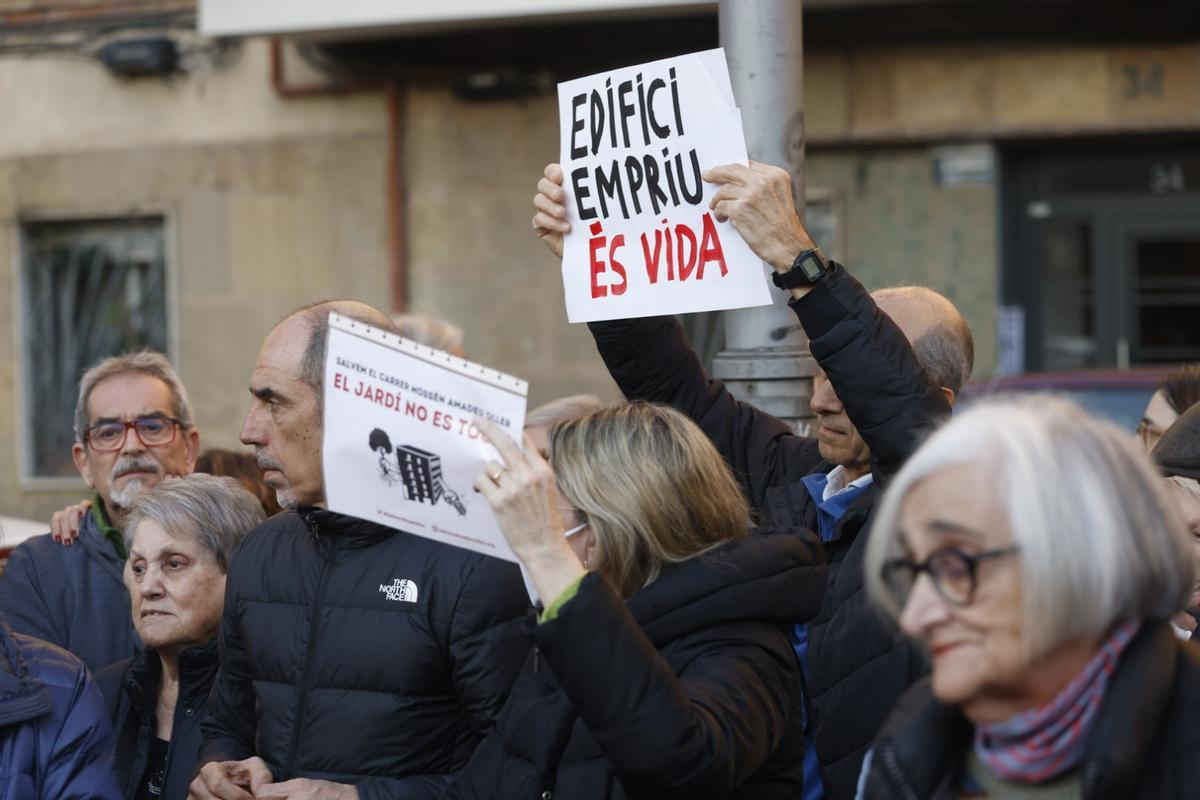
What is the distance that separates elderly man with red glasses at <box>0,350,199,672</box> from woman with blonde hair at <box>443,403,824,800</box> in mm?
1772

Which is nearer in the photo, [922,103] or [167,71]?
[922,103]

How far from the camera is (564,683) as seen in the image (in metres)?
2.44

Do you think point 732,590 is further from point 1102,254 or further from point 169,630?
point 1102,254

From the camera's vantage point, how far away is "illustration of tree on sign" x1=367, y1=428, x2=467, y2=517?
8.90ft

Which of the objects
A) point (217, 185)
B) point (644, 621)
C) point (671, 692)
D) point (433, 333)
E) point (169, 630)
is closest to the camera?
point (671, 692)

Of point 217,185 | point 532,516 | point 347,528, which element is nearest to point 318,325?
point 347,528

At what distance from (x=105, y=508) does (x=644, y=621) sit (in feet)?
7.90

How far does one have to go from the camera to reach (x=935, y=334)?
3.46 meters

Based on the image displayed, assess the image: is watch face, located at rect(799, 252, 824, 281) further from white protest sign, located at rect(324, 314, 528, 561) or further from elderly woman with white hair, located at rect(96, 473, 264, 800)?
elderly woman with white hair, located at rect(96, 473, 264, 800)

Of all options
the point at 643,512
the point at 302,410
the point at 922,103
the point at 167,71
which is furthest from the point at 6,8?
the point at 643,512

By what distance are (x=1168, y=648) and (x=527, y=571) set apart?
1.01 metres

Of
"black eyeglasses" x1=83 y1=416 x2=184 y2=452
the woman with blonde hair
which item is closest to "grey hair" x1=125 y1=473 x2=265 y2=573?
"black eyeglasses" x1=83 y1=416 x2=184 y2=452

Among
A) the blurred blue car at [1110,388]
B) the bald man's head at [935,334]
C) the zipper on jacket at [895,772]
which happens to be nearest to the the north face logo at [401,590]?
the bald man's head at [935,334]

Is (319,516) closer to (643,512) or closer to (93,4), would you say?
(643,512)
